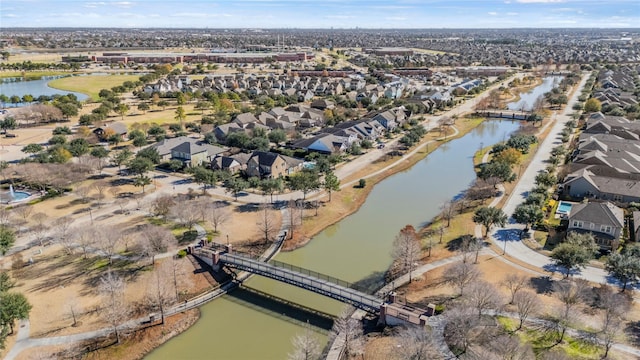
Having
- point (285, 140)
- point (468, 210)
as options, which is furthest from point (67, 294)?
point (285, 140)

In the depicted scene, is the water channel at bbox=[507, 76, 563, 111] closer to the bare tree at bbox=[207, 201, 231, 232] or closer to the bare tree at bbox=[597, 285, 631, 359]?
the bare tree at bbox=[597, 285, 631, 359]

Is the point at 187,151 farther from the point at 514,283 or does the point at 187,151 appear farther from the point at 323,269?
the point at 514,283

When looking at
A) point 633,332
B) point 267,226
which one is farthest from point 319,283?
point 633,332

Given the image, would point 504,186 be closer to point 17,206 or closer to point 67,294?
point 67,294

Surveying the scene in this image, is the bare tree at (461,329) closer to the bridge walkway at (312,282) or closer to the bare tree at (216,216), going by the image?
the bridge walkway at (312,282)

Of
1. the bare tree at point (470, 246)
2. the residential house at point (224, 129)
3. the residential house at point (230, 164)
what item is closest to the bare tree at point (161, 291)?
the bare tree at point (470, 246)

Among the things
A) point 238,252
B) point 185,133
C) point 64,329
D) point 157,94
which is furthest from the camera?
point 157,94

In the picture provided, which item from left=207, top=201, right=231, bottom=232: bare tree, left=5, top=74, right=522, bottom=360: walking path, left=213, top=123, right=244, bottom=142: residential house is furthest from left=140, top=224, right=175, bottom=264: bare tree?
left=213, top=123, right=244, bottom=142: residential house
